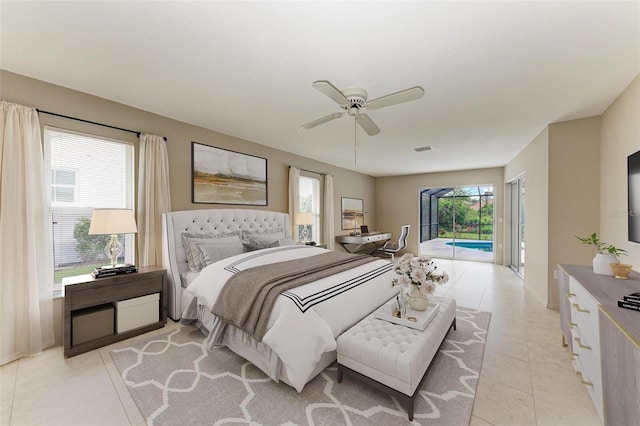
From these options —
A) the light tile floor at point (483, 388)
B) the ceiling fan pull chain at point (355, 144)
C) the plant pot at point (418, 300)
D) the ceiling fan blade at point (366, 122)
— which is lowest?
the light tile floor at point (483, 388)

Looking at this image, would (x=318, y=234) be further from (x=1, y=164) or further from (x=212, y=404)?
(x=1, y=164)

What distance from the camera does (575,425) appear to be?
1565mm

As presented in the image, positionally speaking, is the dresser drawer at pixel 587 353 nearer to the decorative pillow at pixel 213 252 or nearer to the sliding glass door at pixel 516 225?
the decorative pillow at pixel 213 252

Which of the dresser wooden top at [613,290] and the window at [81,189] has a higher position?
the window at [81,189]

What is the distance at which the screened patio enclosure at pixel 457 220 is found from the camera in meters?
6.96

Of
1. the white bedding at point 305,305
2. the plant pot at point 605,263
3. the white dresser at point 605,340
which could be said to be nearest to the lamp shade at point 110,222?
the white bedding at point 305,305

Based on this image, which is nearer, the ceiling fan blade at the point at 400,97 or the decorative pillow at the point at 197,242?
the ceiling fan blade at the point at 400,97

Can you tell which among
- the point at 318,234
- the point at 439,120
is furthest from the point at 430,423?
the point at 318,234

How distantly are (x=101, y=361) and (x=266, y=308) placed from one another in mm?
1615

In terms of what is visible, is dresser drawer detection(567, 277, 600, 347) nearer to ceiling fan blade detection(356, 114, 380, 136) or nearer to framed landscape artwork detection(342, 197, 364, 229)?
ceiling fan blade detection(356, 114, 380, 136)

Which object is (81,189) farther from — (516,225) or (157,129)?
(516,225)

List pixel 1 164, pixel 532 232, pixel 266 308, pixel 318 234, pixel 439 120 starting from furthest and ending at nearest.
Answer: pixel 318 234 → pixel 532 232 → pixel 439 120 → pixel 1 164 → pixel 266 308

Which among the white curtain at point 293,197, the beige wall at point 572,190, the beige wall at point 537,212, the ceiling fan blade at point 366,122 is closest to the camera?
the ceiling fan blade at point 366,122

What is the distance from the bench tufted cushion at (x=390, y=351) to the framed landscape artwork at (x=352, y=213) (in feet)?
15.8
